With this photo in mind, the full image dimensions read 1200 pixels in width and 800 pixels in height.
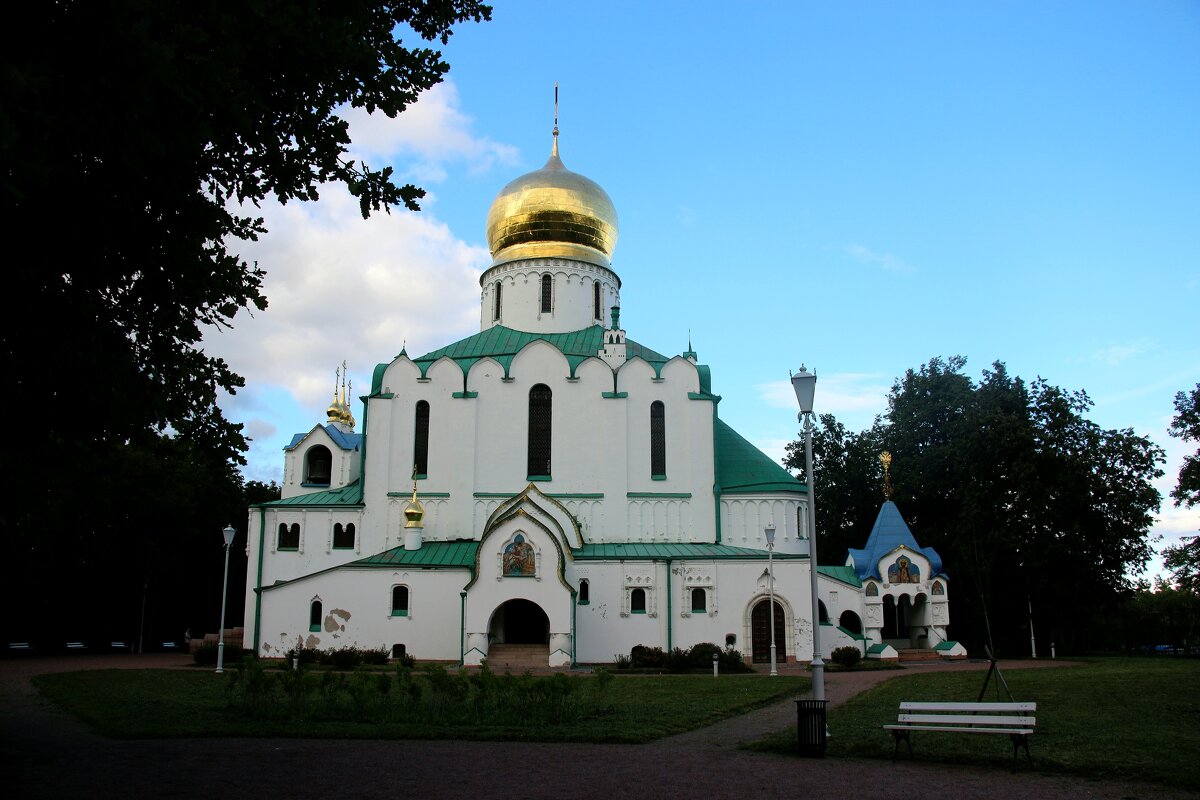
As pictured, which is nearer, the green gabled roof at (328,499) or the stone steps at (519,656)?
the stone steps at (519,656)

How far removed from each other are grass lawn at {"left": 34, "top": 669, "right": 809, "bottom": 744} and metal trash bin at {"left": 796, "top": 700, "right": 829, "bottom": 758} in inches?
85.5

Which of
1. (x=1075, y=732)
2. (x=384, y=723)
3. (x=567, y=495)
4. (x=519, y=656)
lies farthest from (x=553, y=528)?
(x=1075, y=732)

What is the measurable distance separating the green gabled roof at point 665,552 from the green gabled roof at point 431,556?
11.5ft

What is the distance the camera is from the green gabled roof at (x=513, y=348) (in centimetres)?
3378

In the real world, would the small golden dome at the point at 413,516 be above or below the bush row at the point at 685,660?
above

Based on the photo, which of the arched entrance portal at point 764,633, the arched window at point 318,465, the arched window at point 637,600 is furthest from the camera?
the arched window at point 318,465

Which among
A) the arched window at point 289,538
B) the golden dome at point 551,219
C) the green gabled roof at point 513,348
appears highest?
the golden dome at point 551,219

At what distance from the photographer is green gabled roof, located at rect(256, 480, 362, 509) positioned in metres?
32.0

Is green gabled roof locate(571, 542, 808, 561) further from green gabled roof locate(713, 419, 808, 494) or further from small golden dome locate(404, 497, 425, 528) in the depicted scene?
small golden dome locate(404, 497, 425, 528)

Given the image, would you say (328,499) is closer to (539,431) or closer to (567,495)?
(539,431)

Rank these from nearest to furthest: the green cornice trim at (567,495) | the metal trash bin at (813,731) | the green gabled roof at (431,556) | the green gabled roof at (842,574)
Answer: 1. the metal trash bin at (813,731)
2. the green gabled roof at (431,556)
3. the green gabled roof at (842,574)
4. the green cornice trim at (567,495)

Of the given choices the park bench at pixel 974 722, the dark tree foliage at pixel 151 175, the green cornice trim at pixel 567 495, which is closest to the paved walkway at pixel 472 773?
the park bench at pixel 974 722

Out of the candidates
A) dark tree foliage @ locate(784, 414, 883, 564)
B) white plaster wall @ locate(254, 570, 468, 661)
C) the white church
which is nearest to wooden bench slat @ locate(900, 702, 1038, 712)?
the white church

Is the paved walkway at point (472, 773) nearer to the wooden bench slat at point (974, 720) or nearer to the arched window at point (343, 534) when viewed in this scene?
the wooden bench slat at point (974, 720)
